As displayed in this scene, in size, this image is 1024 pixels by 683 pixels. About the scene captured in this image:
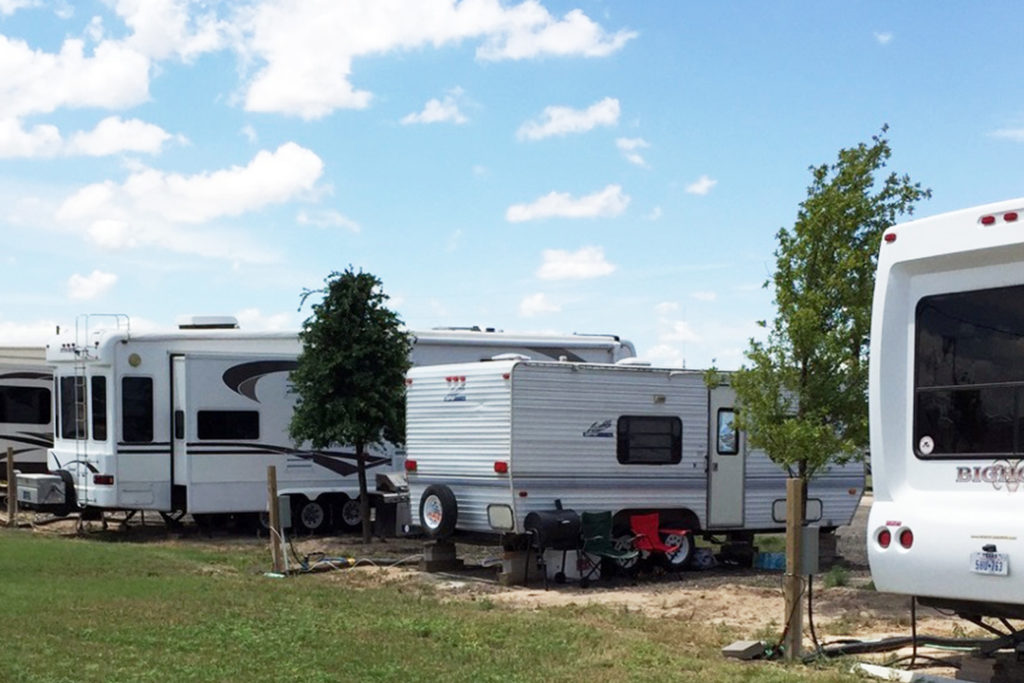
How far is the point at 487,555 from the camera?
18.5 m

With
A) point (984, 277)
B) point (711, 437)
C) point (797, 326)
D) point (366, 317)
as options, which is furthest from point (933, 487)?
point (366, 317)

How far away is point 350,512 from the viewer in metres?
21.7

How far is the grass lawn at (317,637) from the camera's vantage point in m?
9.06

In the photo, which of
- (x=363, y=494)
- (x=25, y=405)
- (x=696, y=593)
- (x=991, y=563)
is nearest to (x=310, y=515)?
(x=363, y=494)

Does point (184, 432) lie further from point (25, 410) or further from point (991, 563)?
point (991, 563)

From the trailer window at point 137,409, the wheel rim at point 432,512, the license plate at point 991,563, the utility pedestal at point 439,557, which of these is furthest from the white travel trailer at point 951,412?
the trailer window at point 137,409

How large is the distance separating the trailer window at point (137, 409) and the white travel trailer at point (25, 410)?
16.4 feet

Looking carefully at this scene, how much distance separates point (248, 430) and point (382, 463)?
2.20 meters

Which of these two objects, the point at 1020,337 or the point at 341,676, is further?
the point at 341,676

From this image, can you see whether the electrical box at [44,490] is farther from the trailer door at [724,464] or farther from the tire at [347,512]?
the trailer door at [724,464]

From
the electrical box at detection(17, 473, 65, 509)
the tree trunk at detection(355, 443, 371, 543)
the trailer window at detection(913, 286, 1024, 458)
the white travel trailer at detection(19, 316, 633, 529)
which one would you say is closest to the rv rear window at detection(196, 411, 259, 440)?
the white travel trailer at detection(19, 316, 633, 529)

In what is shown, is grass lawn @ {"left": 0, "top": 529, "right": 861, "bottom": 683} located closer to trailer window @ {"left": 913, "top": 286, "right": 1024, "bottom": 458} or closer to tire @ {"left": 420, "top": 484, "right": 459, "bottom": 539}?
tire @ {"left": 420, "top": 484, "right": 459, "bottom": 539}

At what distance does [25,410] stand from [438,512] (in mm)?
12256

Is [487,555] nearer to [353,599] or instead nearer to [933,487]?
[353,599]
